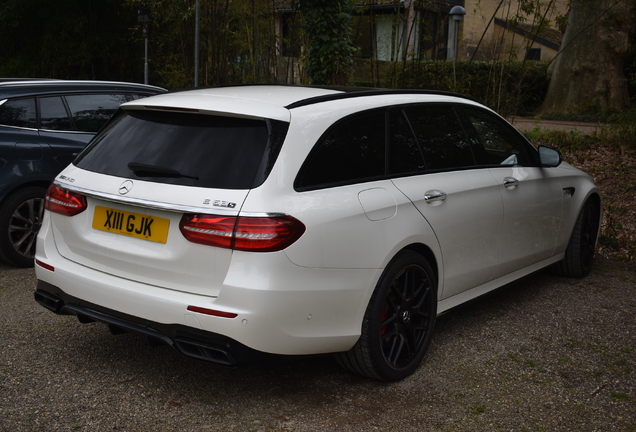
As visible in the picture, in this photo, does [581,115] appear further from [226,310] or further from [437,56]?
[226,310]

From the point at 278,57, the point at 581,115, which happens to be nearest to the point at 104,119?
the point at 278,57

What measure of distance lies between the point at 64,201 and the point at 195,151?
88 centimetres

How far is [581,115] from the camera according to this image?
16.4m

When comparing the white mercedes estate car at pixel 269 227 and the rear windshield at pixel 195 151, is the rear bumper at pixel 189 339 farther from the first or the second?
the rear windshield at pixel 195 151

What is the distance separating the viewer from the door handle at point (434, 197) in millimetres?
3998

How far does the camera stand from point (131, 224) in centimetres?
343

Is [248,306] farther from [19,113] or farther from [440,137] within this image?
[19,113]

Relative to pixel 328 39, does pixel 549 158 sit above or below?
below

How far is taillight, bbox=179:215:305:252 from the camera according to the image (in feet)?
10.2

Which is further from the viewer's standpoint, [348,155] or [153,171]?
[348,155]

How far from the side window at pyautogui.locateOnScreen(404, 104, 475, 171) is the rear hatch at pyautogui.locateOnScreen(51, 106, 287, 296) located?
1179 mm

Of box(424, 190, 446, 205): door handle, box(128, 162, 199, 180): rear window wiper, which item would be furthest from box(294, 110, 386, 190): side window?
box(128, 162, 199, 180): rear window wiper

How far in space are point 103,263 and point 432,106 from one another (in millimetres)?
2293

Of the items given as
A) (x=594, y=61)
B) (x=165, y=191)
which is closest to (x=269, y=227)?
(x=165, y=191)
